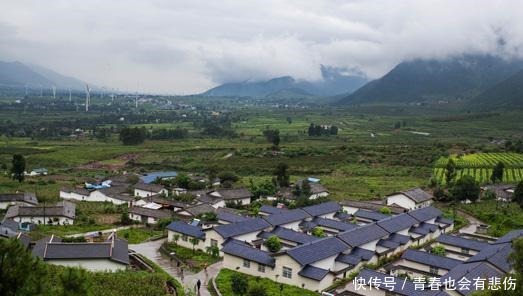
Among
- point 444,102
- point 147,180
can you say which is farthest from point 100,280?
point 444,102

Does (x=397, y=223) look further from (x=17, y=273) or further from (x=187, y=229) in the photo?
(x=17, y=273)

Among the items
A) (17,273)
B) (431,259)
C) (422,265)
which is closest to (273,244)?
(422,265)

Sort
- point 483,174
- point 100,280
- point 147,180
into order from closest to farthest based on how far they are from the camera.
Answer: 1. point 100,280
2. point 147,180
3. point 483,174

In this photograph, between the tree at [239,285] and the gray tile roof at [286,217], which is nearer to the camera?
the tree at [239,285]

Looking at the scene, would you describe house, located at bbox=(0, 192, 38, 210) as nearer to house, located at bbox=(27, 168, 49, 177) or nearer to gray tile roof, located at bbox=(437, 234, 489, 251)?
house, located at bbox=(27, 168, 49, 177)

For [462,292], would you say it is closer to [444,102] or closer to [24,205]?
[24,205]

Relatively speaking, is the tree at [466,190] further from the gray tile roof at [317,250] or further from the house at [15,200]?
the house at [15,200]

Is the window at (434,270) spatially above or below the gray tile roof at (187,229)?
above

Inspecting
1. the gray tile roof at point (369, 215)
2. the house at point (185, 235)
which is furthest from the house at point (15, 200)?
the gray tile roof at point (369, 215)
